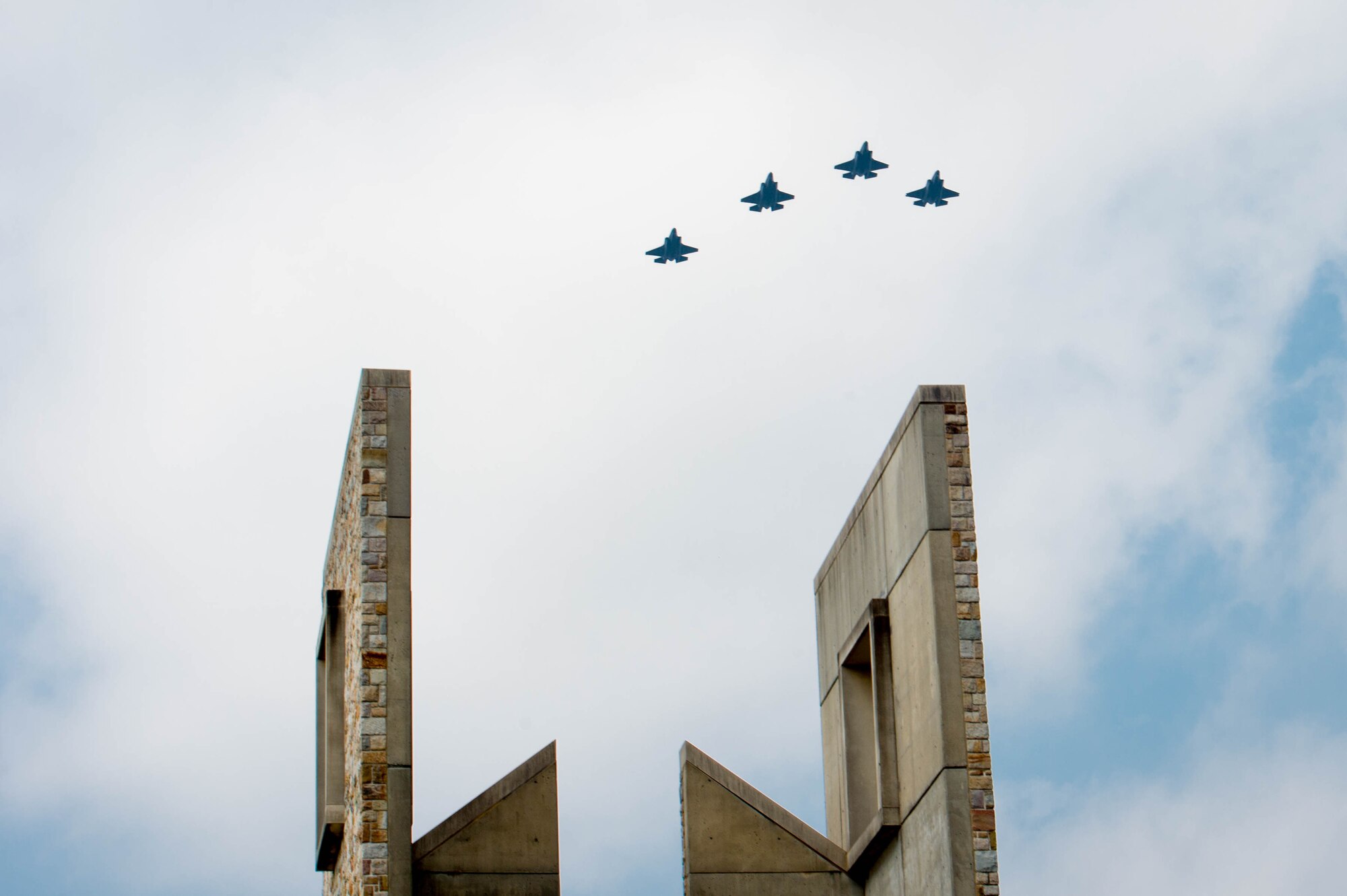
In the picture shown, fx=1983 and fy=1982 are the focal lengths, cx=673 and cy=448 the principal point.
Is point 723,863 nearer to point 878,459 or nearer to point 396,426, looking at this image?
point 878,459

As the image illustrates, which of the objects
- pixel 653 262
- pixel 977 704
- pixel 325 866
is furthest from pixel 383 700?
pixel 653 262

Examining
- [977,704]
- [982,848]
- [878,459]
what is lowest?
[982,848]

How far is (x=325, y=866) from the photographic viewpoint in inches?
669

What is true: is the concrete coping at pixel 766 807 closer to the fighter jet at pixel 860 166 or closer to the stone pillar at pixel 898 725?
the stone pillar at pixel 898 725

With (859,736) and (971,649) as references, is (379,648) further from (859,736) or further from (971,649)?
(859,736)

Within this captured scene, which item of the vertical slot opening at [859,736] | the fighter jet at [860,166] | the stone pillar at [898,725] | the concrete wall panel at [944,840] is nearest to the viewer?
the concrete wall panel at [944,840]

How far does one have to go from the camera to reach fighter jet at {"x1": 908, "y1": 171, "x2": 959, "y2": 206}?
54500 mm

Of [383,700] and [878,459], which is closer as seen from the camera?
[383,700]

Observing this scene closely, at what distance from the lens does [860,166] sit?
2067 inches

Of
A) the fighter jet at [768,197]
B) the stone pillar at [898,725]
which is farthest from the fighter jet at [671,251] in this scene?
the stone pillar at [898,725]

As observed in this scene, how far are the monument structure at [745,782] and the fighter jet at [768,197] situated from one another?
36609mm

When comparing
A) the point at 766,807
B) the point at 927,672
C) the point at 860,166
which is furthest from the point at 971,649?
the point at 860,166

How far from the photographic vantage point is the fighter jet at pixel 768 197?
176ft

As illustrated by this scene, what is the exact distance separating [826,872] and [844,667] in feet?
6.31
